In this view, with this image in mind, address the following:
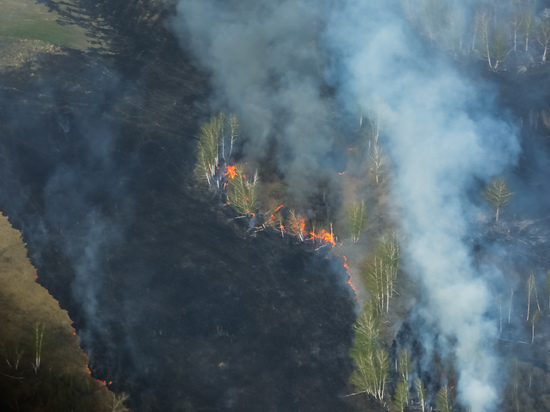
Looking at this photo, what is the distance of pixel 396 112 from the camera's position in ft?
297

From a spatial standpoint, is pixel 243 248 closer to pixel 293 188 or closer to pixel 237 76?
pixel 293 188

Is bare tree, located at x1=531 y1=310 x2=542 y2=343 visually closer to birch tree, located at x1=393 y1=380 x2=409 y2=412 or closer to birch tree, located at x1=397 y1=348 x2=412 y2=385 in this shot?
birch tree, located at x1=397 y1=348 x2=412 y2=385

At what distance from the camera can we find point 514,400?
2603 inches

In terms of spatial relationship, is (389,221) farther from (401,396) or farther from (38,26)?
(38,26)

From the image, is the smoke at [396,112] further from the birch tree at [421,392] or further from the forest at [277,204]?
the birch tree at [421,392]

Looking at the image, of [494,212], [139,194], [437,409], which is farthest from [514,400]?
→ [139,194]

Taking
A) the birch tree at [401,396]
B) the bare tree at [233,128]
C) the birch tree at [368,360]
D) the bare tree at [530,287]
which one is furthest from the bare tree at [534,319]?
the bare tree at [233,128]

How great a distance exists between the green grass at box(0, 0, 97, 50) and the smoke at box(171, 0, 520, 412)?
46.4ft

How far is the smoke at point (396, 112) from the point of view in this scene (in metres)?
73.6

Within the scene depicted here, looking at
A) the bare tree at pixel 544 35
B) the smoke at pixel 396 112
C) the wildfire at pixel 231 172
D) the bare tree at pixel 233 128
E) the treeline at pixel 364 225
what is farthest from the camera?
the bare tree at pixel 544 35

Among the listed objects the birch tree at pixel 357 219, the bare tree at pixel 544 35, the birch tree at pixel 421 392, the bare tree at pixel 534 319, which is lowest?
the birch tree at pixel 421 392

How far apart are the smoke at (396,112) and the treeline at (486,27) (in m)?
4.62

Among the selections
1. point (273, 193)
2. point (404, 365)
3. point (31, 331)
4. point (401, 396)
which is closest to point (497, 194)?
point (404, 365)

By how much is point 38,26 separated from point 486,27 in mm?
62548
